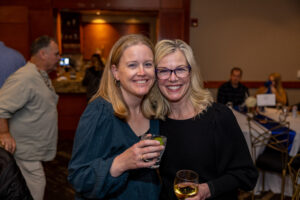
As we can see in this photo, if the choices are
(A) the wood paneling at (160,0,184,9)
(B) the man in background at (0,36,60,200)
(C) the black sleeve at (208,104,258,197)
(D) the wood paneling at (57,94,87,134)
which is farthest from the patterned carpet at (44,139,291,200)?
(A) the wood paneling at (160,0,184,9)

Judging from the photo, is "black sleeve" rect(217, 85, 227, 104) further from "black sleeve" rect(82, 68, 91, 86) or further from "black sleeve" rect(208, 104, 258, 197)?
"black sleeve" rect(208, 104, 258, 197)

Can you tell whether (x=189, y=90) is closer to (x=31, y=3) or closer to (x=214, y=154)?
(x=214, y=154)

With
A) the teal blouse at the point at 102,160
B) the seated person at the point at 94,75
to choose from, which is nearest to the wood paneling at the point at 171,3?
the seated person at the point at 94,75

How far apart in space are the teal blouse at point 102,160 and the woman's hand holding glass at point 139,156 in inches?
2.1

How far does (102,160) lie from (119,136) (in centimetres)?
15

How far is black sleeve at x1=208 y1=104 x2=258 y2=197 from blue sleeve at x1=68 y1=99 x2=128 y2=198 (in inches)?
22.8

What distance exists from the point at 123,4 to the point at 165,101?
4050 millimetres

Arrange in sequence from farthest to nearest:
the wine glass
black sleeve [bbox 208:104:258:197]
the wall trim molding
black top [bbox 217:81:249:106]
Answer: the wall trim molding
black top [bbox 217:81:249:106]
black sleeve [bbox 208:104:258:197]
the wine glass

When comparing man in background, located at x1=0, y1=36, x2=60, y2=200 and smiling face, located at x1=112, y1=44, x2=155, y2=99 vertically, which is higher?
smiling face, located at x1=112, y1=44, x2=155, y2=99

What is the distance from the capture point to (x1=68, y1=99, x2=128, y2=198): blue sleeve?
112 cm

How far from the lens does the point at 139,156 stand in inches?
40.8

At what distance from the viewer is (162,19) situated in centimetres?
515

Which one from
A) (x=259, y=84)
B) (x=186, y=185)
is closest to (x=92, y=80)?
(x=186, y=185)

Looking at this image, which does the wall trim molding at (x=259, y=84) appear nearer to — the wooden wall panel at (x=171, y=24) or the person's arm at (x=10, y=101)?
the wooden wall panel at (x=171, y=24)
